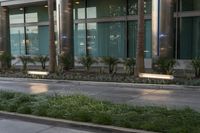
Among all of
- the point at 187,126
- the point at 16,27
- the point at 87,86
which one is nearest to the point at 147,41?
the point at 87,86

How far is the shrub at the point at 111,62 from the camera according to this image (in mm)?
20578

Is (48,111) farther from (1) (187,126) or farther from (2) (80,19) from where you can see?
(2) (80,19)

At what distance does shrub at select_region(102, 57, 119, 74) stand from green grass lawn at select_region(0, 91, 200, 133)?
948 centimetres

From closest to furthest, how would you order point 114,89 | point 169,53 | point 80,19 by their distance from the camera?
point 114,89, point 169,53, point 80,19

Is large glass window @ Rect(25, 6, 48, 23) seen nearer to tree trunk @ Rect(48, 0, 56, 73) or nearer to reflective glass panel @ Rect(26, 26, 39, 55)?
reflective glass panel @ Rect(26, 26, 39, 55)

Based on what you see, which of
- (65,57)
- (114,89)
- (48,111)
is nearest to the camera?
(48,111)

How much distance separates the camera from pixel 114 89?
15.5 m

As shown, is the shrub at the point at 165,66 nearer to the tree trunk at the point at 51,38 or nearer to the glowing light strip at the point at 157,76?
the glowing light strip at the point at 157,76

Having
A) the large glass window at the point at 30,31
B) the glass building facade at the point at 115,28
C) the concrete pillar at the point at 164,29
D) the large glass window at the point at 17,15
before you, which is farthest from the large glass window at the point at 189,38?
the large glass window at the point at 17,15

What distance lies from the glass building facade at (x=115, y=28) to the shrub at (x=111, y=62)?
14.4 ft

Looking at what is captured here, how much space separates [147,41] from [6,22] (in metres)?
11.9

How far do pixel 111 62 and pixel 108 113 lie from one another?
1181 centimetres

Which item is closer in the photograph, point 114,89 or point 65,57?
point 114,89

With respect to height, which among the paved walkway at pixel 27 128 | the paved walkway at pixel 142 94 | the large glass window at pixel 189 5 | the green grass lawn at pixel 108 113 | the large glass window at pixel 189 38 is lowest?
the paved walkway at pixel 27 128
